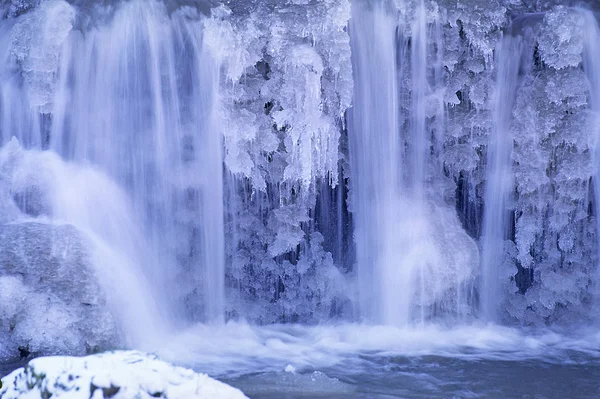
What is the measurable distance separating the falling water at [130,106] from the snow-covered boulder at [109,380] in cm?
279

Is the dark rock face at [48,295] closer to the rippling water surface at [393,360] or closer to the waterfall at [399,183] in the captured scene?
the rippling water surface at [393,360]

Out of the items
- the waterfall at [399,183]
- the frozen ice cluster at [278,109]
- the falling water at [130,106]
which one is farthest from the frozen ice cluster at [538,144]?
the falling water at [130,106]

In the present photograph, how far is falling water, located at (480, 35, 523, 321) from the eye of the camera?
22.4 ft

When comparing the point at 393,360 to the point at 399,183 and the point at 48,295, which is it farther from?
the point at 48,295

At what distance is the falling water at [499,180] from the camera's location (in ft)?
→ 22.4

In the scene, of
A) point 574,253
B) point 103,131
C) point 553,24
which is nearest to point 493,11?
point 553,24

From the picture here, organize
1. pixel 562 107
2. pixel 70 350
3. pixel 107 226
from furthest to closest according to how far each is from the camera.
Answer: pixel 562 107 → pixel 107 226 → pixel 70 350

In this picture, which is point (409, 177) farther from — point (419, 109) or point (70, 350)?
point (70, 350)

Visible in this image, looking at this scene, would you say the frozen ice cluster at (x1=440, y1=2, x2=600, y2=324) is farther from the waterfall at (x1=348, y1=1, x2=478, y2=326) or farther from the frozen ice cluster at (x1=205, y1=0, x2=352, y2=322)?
the frozen ice cluster at (x1=205, y1=0, x2=352, y2=322)

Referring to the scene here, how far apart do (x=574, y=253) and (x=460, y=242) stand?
1022mm

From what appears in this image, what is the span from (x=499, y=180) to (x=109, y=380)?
4.49 m

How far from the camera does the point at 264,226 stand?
7.03 metres

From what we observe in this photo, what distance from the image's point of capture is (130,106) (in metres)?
6.53

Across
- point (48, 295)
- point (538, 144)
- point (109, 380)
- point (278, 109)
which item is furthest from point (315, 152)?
point (109, 380)
